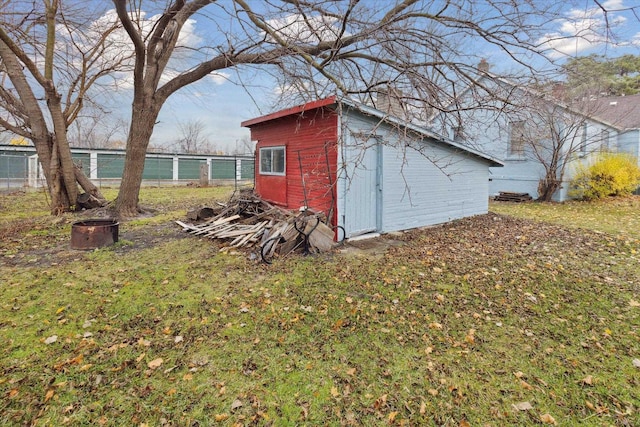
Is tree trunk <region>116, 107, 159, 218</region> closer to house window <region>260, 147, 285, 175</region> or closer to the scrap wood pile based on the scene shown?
the scrap wood pile

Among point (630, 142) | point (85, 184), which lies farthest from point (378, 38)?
point (630, 142)

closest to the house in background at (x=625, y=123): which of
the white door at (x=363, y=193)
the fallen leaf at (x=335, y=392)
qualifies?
the white door at (x=363, y=193)

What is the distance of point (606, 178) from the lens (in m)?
12.0

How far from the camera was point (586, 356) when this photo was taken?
2867 millimetres

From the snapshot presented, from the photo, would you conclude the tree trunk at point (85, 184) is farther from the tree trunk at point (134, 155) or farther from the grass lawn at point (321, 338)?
the grass lawn at point (321, 338)

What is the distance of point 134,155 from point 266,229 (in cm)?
518

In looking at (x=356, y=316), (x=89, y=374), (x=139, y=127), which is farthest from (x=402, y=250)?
(x=139, y=127)

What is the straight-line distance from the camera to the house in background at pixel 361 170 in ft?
21.1

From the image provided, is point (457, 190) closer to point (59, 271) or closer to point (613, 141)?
point (59, 271)

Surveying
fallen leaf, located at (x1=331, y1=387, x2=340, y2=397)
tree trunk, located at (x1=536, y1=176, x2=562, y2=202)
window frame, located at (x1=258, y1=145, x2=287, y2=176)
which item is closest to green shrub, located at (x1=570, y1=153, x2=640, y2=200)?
tree trunk, located at (x1=536, y1=176, x2=562, y2=202)

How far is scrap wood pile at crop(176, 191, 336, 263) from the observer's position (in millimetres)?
5758

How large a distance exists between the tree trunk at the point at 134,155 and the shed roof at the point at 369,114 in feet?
8.28

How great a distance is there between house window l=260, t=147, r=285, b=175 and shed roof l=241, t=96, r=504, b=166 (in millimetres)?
760

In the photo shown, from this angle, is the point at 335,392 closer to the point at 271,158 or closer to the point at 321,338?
the point at 321,338
